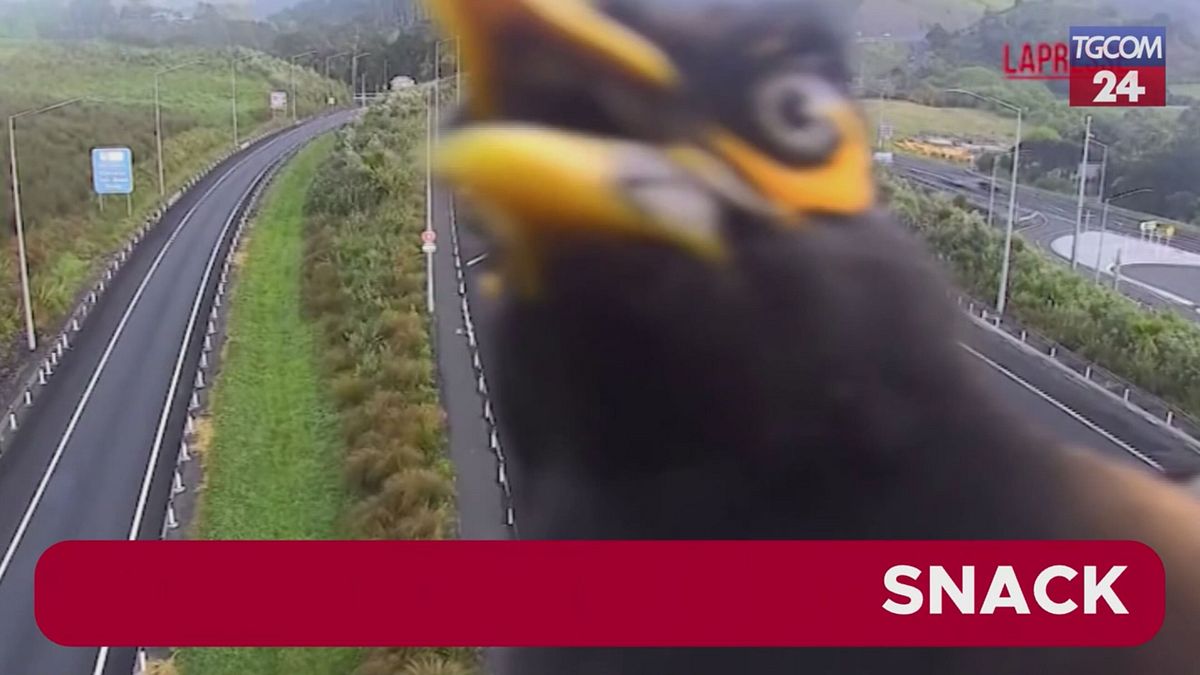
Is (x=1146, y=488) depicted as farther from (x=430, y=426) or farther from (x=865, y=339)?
(x=430, y=426)

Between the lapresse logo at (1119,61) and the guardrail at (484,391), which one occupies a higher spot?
the lapresse logo at (1119,61)

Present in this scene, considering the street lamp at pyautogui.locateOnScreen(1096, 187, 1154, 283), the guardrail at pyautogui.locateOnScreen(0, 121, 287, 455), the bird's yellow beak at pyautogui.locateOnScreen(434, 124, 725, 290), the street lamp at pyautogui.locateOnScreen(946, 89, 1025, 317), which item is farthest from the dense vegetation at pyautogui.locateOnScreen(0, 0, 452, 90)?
the street lamp at pyautogui.locateOnScreen(1096, 187, 1154, 283)

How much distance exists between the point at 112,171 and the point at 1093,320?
3.20 meters

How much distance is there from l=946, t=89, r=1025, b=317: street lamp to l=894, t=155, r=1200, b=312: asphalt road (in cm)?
2

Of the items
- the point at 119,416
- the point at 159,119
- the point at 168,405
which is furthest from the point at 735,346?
the point at 159,119

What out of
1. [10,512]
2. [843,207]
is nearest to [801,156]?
[843,207]

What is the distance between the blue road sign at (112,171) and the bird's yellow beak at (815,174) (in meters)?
2.74

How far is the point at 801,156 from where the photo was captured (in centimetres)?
177

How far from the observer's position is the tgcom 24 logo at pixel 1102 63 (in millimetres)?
2402

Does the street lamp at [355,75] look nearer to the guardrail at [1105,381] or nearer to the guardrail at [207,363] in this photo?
the guardrail at [207,363]

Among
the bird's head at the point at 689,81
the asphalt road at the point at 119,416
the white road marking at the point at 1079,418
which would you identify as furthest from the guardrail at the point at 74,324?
the white road marking at the point at 1079,418

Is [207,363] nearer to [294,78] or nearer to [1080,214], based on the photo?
[294,78]

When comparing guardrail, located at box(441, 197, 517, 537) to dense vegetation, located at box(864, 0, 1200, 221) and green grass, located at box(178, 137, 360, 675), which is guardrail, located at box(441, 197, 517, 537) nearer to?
green grass, located at box(178, 137, 360, 675)

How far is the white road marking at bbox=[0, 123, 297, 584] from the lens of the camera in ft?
10.7
